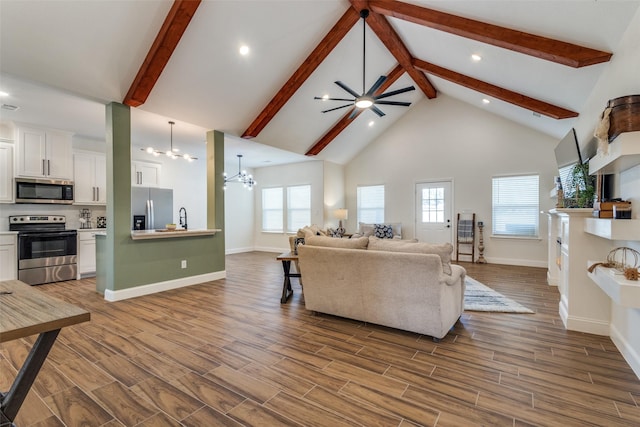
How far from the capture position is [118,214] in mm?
4246

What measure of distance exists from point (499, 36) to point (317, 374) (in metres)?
4.11

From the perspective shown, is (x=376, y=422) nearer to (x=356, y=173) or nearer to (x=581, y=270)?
(x=581, y=270)

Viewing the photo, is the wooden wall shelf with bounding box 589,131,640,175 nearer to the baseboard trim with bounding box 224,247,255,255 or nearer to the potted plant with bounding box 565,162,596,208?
the potted plant with bounding box 565,162,596,208

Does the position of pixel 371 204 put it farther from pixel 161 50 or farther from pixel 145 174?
pixel 161 50

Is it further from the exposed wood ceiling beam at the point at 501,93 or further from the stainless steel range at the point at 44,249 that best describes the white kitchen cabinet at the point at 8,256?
the exposed wood ceiling beam at the point at 501,93

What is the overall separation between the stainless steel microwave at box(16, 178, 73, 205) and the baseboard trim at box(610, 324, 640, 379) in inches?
314

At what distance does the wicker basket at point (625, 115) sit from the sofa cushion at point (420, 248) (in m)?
1.45

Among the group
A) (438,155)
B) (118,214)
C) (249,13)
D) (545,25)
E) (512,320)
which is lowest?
(512,320)

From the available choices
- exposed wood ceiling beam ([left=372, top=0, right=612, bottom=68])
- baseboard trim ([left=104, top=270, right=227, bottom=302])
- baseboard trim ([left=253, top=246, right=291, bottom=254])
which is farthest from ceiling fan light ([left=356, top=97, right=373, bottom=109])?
baseboard trim ([left=253, top=246, right=291, bottom=254])

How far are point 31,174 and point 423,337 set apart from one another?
6.68 metres

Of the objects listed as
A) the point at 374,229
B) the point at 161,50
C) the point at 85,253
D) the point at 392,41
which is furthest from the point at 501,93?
the point at 85,253

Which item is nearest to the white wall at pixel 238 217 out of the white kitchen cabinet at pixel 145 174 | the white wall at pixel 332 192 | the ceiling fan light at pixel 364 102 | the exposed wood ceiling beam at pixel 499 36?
the white kitchen cabinet at pixel 145 174

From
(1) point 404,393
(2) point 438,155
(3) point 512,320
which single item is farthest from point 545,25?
(2) point 438,155

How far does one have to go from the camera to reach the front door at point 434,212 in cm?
764
